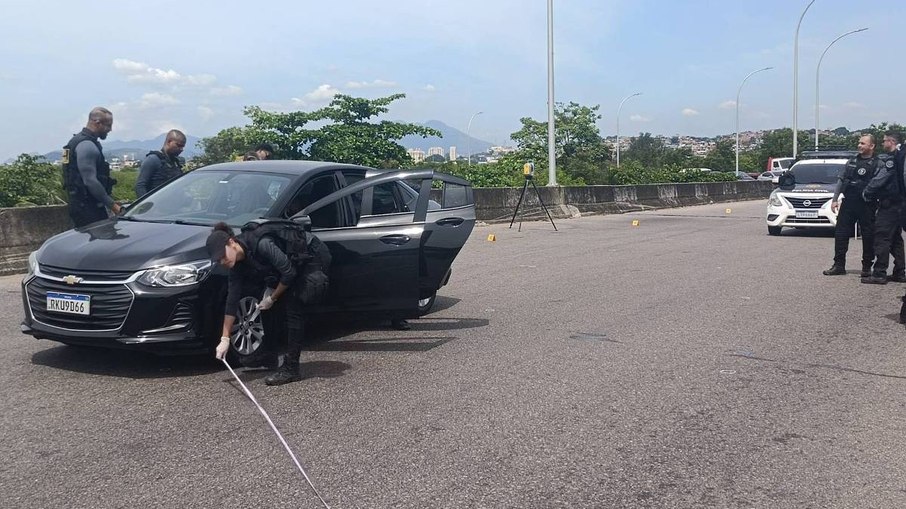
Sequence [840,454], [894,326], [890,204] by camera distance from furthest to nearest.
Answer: [890,204]
[894,326]
[840,454]

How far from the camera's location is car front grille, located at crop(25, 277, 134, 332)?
18.7 feet

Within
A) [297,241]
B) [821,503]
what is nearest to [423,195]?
[297,241]

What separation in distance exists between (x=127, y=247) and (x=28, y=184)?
380 inches

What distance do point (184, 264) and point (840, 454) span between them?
168 inches

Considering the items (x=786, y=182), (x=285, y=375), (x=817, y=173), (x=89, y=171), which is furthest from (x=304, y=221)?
(x=817, y=173)

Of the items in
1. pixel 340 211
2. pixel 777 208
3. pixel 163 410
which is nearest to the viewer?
pixel 163 410

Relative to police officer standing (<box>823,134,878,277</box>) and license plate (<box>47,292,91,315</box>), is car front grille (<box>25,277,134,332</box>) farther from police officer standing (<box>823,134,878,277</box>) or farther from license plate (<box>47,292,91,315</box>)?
police officer standing (<box>823,134,878,277</box>)

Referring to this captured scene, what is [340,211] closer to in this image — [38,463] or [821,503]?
[38,463]

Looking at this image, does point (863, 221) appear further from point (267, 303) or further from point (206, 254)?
point (206, 254)

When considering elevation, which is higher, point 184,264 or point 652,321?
point 184,264

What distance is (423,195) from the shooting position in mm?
7160

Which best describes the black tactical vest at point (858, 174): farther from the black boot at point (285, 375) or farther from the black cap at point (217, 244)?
the black cap at point (217, 244)

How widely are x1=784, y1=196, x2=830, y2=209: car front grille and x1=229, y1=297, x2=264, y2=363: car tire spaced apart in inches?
562

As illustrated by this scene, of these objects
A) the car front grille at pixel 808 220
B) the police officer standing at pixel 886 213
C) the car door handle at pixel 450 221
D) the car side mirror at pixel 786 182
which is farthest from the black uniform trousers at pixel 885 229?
the car side mirror at pixel 786 182
